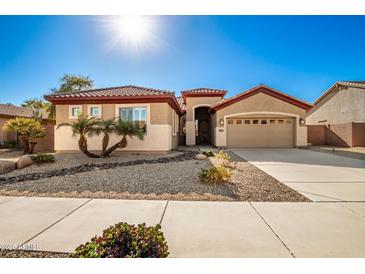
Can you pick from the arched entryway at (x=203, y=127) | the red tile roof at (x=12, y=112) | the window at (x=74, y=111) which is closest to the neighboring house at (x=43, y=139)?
the red tile roof at (x=12, y=112)

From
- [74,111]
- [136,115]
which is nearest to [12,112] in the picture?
[74,111]

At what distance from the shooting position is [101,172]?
256 inches

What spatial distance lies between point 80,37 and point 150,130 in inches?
217

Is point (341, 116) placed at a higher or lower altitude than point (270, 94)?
lower

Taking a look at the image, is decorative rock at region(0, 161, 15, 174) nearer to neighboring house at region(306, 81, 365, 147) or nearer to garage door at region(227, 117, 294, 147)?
garage door at region(227, 117, 294, 147)

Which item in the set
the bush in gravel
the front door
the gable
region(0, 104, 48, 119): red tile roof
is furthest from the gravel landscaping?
region(0, 104, 48, 119): red tile roof

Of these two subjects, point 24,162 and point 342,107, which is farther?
point 342,107

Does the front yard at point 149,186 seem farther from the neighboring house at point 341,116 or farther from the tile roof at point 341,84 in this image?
the tile roof at point 341,84

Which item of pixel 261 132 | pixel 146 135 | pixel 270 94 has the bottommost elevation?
pixel 146 135

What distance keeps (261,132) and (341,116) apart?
10847mm

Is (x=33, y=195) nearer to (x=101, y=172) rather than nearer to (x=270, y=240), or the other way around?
(x=101, y=172)

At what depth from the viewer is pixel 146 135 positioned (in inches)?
419

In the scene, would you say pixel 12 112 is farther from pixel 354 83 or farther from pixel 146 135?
pixel 354 83

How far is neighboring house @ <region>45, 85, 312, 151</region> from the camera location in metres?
10.6
